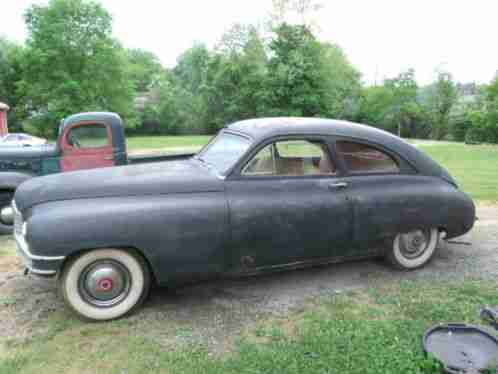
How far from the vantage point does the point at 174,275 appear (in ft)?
10.6

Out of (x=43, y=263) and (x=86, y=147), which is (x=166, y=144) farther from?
(x=43, y=263)

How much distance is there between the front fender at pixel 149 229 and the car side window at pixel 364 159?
4.62 ft

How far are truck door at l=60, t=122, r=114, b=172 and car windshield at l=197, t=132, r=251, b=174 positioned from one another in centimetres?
311

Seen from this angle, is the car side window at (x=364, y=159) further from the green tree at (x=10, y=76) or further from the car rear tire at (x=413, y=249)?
the green tree at (x=10, y=76)

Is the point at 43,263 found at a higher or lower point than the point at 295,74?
lower

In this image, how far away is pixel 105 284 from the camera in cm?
315

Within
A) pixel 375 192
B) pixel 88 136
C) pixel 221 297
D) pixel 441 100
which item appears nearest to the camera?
pixel 221 297

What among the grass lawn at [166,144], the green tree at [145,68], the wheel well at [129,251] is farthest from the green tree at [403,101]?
the wheel well at [129,251]

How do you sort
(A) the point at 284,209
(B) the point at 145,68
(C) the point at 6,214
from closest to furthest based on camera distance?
1. (A) the point at 284,209
2. (C) the point at 6,214
3. (B) the point at 145,68

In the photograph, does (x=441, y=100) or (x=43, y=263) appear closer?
(x=43, y=263)

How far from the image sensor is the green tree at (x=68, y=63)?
3231 cm

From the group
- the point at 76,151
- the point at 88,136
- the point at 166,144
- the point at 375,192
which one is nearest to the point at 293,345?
the point at 375,192

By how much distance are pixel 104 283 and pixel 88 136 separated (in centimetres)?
442

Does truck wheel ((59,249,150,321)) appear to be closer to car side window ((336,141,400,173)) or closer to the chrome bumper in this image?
the chrome bumper
